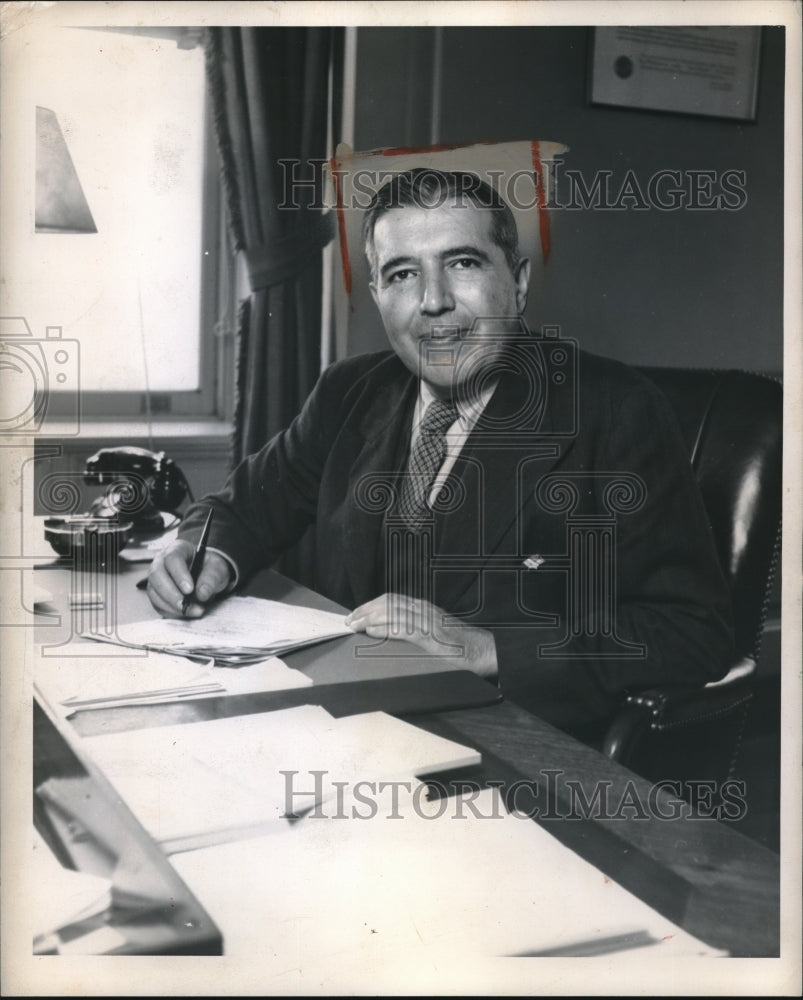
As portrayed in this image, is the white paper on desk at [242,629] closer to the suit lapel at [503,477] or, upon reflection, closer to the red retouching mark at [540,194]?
the suit lapel at [503,477]

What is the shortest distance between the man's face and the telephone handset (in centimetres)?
40

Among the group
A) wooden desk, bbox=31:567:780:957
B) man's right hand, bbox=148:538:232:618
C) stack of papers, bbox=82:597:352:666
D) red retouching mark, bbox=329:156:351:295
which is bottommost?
wooden desk, bbox=31:567:780:957

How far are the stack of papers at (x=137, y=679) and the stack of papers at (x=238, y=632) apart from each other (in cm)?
2

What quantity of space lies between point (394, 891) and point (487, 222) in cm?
89

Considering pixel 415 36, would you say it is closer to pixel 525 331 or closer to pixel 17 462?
pixel 525 331

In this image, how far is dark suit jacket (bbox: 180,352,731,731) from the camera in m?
1.22

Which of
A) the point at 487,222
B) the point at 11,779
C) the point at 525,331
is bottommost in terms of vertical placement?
the point at 11,779

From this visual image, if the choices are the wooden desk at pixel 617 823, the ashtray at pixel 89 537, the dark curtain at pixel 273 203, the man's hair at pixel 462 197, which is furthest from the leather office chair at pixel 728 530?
the ashtray at pixel 89 537

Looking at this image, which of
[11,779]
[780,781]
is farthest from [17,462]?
[780,781]

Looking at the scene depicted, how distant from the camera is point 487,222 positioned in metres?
1.23

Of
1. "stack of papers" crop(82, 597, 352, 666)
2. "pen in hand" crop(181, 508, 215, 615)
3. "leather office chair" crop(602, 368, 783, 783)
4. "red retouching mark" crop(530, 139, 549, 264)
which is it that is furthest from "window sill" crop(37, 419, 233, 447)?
"leather office chair" crop(602, 368, 783, 783)

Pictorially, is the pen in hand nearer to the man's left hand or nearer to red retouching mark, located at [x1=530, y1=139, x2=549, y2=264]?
the man's left hand

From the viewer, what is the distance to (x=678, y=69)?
1252 mm

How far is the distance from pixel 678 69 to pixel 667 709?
2.84 ft
